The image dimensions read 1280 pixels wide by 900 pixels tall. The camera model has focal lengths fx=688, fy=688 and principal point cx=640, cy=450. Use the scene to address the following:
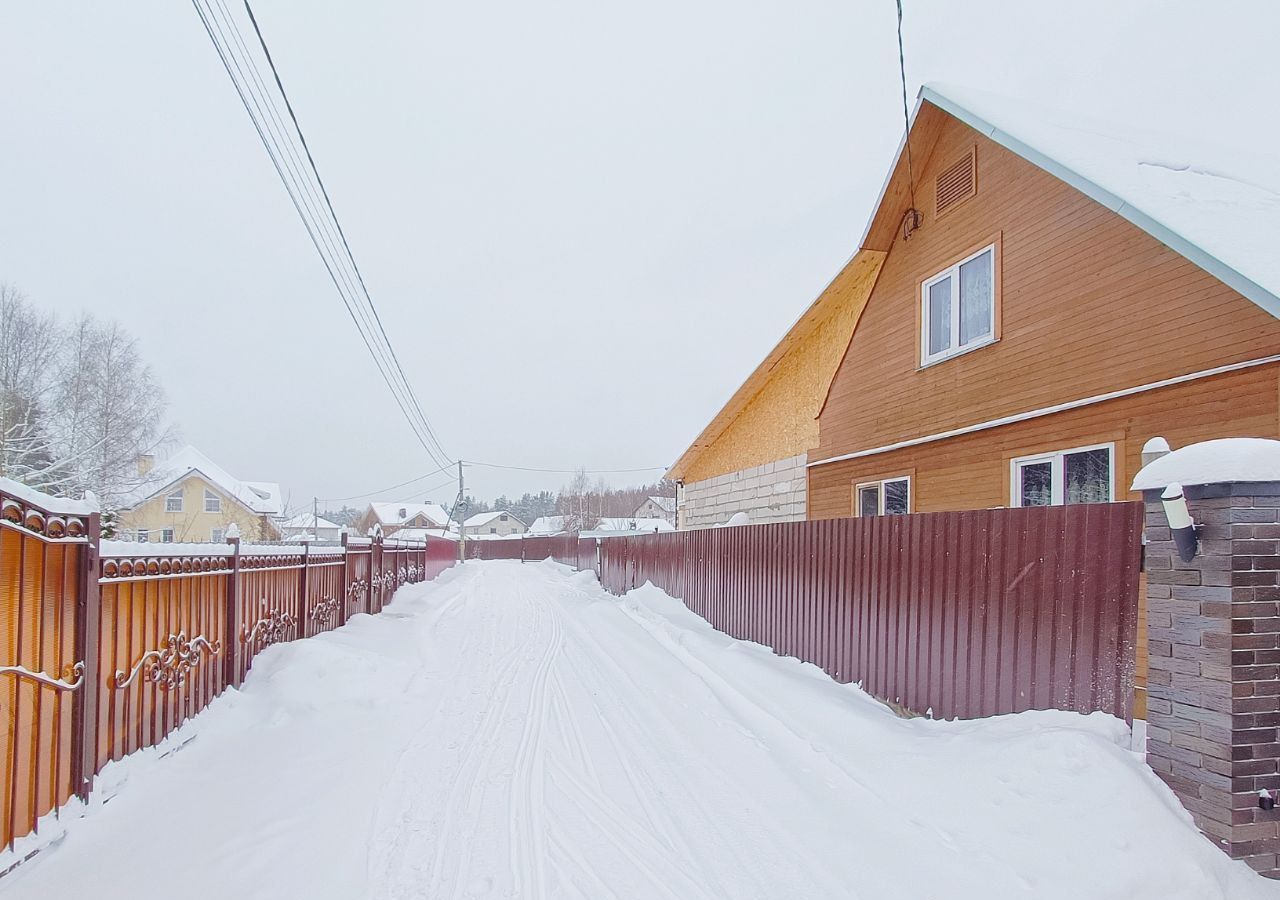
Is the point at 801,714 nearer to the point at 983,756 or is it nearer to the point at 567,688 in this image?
the point at 983,756

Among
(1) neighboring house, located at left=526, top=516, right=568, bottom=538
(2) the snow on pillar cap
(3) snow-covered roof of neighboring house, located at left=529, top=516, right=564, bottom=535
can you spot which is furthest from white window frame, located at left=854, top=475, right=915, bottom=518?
(3) snow-covered roof of neighboring house, located at left=529, top=516, right=564, bottom=535

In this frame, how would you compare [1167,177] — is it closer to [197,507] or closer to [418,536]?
[418,536]

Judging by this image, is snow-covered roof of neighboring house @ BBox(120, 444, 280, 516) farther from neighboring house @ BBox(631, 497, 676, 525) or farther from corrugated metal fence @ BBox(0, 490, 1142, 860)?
neighboring house @ BBox(631, 497, 676, 525)

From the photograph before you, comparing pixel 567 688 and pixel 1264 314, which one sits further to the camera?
pixel 567 688

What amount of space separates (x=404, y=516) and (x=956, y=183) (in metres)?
84.5

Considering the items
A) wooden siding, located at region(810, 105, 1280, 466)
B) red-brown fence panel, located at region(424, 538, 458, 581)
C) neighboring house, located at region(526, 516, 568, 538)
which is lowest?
neighboring house, located at region(526, 516, 568, 538)

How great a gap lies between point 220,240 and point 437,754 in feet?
53.8

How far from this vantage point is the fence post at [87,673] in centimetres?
319

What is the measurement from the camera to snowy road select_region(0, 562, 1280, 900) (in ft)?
9.39

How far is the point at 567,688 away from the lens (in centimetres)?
682

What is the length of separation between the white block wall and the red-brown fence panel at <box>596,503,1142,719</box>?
402 centimetres

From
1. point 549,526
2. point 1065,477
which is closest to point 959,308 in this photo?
point 1065,477

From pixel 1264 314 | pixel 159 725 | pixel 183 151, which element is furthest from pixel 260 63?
pixel 1264 314

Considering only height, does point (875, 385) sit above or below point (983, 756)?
above
